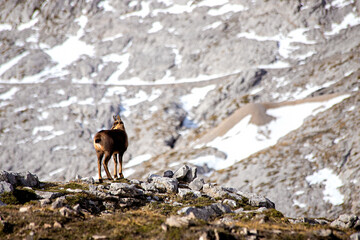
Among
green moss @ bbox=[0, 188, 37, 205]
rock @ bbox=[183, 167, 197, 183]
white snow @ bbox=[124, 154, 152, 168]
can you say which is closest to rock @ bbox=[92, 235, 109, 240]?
green moss @ bbox=[0, 188, 37, 205]

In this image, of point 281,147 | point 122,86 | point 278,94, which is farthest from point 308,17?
point 281,147

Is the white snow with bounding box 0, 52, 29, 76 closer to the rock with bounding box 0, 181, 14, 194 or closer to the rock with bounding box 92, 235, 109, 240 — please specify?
the rock with bounding box 0, 181, 14, 194

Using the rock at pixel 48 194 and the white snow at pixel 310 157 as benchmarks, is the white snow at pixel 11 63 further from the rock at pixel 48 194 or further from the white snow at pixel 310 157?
the rock at pixel 48 194

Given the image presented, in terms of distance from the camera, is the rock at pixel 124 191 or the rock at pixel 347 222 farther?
the rock at pixel 124 191

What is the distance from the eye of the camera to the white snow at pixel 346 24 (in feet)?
520

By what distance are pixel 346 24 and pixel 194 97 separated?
8454 centimetres

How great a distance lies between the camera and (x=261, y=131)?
83.1m

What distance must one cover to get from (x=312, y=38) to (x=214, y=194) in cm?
15871

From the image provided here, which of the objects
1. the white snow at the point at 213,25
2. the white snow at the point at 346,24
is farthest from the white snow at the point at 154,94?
the white snow at the point at 346,24

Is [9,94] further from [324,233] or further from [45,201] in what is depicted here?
[324,233]

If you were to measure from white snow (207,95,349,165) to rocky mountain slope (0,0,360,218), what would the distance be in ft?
1.25

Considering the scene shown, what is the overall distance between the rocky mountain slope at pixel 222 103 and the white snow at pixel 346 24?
0.75 metres

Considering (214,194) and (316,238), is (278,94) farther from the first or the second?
(316,238)

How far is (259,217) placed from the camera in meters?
16.8
